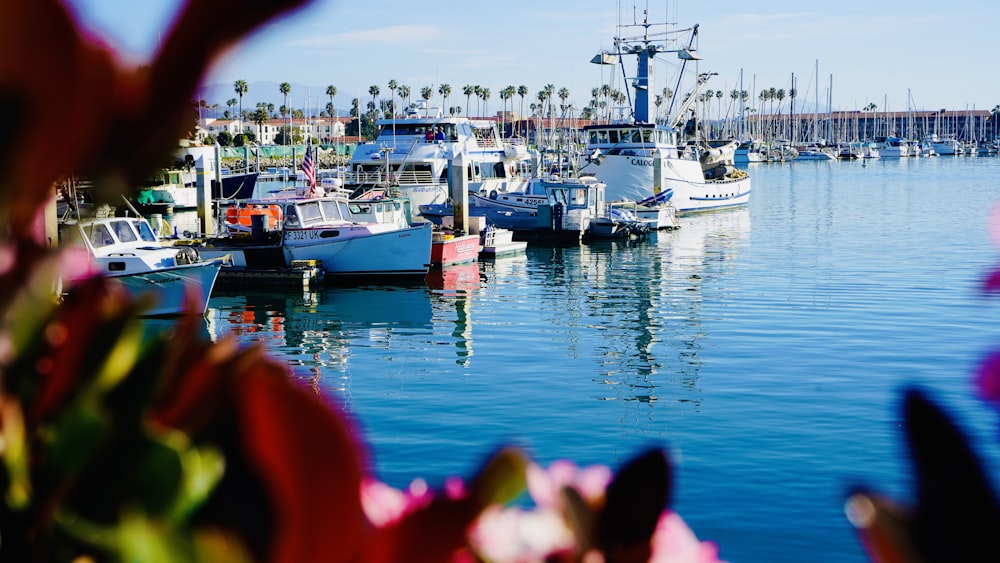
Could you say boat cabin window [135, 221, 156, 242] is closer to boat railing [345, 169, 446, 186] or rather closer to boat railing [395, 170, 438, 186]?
boat railing [345, 169, 446, 186]

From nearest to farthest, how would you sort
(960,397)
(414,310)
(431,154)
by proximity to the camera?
(960,397), (414,310), (431,154)

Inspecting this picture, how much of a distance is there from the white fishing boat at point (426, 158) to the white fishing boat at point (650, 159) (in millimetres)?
4829

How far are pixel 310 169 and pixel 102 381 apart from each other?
86.6 ft

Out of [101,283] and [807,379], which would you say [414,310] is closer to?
[807,379]

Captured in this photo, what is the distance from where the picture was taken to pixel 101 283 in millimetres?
959

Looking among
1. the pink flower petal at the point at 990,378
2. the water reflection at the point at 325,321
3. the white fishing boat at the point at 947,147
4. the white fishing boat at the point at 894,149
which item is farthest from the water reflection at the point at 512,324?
the white fishing boat at the point at 947,147

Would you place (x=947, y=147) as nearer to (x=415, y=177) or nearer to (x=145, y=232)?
(x=415, y=177)

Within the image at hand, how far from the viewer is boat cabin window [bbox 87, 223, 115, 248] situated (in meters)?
20.7

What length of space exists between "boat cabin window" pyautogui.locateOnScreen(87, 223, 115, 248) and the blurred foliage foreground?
68.2ft

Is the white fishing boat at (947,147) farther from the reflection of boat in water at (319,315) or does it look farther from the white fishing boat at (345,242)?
the reflection of boat in water at (319,315)

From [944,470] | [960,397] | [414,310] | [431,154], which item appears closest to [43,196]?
[944,470]

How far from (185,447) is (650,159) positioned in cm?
4675

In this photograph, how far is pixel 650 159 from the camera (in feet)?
154

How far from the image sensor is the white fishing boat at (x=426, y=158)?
39.4 m
